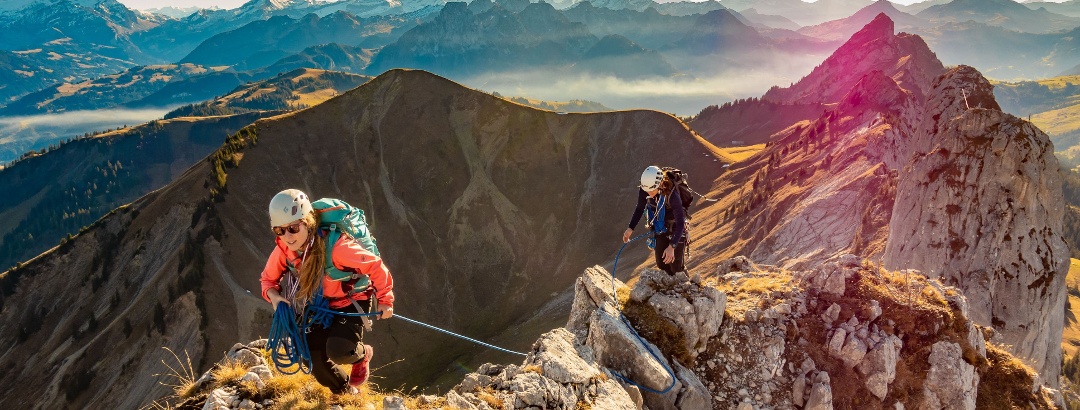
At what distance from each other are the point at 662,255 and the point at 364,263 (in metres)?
9.55

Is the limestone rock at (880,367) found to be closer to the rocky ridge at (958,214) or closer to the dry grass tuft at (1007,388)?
the dry grass tuft at (1007,388)

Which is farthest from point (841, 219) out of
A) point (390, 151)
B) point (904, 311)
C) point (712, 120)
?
point (712, 120)

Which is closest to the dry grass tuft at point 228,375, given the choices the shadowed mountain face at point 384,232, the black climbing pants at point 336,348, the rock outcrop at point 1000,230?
the black climbing pants at point 336,348

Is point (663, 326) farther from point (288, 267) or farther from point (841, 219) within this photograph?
point (841, 219)

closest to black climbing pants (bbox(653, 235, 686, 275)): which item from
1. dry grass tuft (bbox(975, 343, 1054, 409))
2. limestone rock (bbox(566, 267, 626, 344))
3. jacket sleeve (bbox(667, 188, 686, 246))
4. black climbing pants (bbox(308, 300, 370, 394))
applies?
jacket sleeve (bbox(667, 188, 686, 246))

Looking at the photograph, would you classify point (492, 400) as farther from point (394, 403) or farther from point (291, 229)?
point (291, 229)

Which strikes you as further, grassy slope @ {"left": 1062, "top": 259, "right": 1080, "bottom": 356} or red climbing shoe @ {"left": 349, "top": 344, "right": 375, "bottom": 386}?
grassy slope @ {"left": 1062, "top": 259, "right": 1080, "bottom": 356}

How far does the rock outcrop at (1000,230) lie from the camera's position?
88.0ft

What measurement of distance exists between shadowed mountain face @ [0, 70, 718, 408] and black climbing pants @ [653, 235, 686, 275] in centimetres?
5105

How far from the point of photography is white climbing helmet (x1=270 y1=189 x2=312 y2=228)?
7559 millimetres

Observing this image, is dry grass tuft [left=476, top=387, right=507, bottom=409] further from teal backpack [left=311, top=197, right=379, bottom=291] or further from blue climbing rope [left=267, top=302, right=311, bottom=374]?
blue climbing rope [left=267, top=302, right=311, bottom=374]

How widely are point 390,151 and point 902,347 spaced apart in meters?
92.2

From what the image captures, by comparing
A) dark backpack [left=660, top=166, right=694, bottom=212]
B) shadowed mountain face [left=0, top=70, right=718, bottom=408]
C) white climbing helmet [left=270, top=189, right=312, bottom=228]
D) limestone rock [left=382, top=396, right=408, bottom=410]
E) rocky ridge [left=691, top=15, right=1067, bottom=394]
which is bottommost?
shadowed mountain face [left=0, top=70, right=718, bottom=408]

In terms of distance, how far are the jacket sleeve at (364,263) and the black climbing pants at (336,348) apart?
0.64 m
